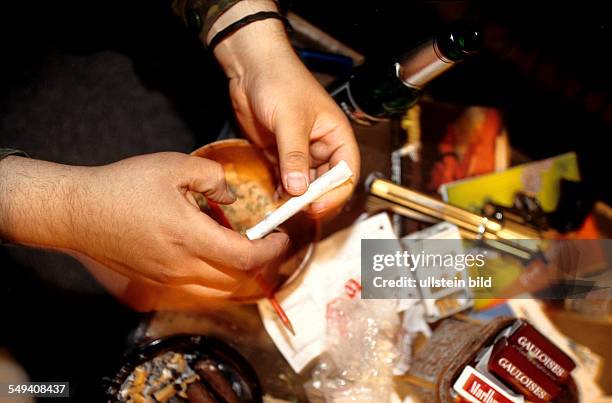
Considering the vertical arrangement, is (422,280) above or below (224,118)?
below

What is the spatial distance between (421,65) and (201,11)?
0.66 m

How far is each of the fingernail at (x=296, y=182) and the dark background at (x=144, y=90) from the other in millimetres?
542

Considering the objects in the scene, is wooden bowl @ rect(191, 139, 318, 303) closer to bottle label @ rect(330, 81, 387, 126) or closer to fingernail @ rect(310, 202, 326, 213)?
fingernail @ rect(310, 202, 326, 213)

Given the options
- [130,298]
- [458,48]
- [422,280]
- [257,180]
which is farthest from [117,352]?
[458,48]

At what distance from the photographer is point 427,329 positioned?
5.06 ft

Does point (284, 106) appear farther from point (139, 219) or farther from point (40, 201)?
point (40, 201)

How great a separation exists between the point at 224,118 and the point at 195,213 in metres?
0.66

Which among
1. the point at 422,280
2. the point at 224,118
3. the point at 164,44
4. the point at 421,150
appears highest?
the point at 164,44

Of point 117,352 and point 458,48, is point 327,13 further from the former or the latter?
point 117,352

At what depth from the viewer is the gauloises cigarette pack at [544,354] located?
120 centimetres

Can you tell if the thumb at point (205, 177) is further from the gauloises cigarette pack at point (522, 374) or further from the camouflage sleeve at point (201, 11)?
the gauloises cigarette pack at point (522, 374)

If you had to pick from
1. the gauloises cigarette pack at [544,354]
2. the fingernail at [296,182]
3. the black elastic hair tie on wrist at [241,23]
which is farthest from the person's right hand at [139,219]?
the gauloises cigarette pack at [544,354]

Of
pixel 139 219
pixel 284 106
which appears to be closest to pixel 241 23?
pixel 284 106

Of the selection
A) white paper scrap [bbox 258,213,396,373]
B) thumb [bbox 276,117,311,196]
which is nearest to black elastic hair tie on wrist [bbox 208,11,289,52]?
thumb [bbox 276,117,311,196]
